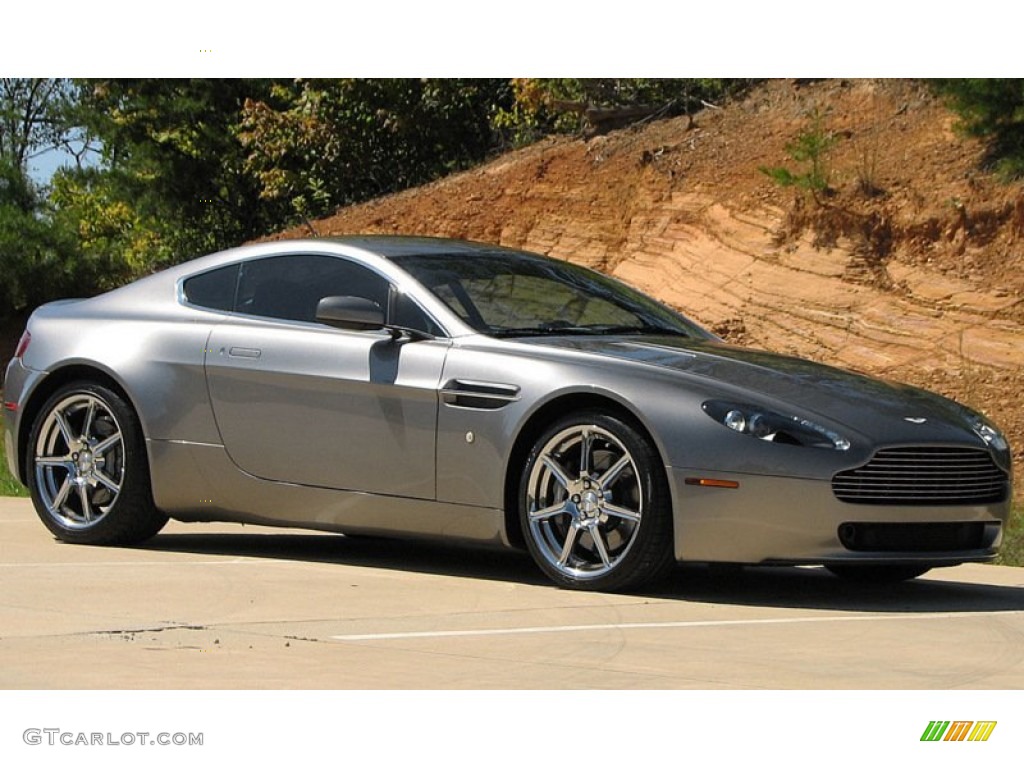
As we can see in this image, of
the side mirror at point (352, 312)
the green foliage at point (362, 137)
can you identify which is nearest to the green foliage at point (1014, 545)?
the side mirror at point (352, 312)

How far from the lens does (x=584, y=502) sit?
24.4ft

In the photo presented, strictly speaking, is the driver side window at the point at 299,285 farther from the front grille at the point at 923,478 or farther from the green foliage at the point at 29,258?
the green foliage at the point at 29,258

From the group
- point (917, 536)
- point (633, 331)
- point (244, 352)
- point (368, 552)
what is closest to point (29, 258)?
point (368, 552)

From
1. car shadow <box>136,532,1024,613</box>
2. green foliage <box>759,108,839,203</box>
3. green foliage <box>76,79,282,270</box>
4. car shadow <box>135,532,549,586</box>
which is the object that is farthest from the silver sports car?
green foliage <box>76,79,282,270</box>

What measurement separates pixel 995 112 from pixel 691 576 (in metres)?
8.68

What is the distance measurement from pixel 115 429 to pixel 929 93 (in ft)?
34.2

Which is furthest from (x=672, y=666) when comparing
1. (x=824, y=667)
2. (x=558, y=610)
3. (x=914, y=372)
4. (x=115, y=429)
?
(x=914, y=372)

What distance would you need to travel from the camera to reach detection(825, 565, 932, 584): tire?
830 centimetres

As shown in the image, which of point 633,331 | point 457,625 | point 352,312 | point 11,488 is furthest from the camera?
point 11,488

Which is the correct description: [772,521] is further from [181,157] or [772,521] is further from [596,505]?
[181,157]

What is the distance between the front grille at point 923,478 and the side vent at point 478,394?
1.40 meters
